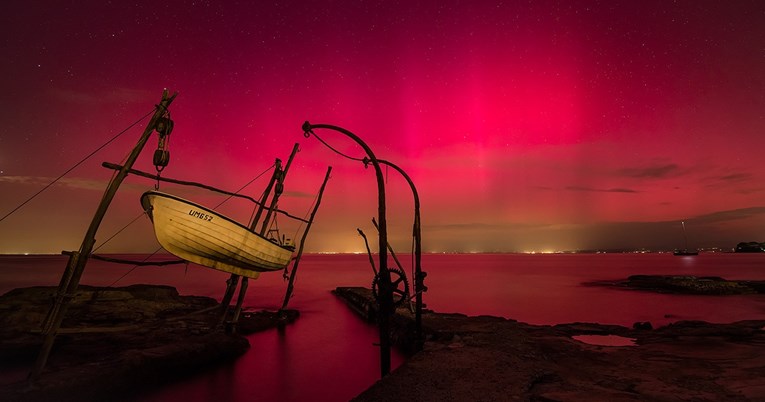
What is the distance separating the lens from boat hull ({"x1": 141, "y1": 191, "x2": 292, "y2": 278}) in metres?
12.3

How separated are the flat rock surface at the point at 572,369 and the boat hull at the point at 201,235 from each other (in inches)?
317

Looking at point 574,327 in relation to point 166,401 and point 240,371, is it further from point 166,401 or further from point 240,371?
point 166,401

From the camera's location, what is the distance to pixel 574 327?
21.8m

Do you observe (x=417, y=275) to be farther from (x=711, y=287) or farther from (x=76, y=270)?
(x=711, y=287)

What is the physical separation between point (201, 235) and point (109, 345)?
9493 mm

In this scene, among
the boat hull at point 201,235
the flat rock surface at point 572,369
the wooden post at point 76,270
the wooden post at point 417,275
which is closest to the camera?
the flat rock surface at point 572,369

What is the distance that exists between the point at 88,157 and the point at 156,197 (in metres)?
3.05

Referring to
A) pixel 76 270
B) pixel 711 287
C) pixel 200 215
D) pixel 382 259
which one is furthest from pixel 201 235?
pixel 711 287

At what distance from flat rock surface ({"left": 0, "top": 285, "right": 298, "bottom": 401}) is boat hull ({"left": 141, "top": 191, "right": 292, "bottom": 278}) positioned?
9.62 ft

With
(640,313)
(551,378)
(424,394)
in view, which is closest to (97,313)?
(424,394)

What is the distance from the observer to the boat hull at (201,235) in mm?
12266

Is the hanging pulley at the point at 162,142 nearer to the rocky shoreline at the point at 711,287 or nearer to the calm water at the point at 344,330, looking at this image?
the calm water at the point at 344,330

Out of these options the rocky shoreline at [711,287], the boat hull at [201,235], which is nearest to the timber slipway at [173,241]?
the boat hull at [201,235]

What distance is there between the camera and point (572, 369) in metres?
11.5
